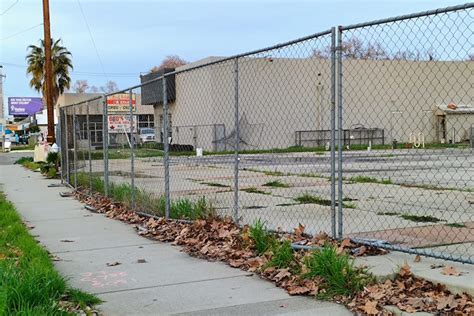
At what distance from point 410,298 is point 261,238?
221cm

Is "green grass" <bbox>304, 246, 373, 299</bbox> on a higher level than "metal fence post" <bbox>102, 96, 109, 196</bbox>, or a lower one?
lower

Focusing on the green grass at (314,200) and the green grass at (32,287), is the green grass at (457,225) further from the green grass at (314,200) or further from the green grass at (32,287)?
the green grass at (32,287)

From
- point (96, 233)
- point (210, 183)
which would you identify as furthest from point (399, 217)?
point (210, 183)

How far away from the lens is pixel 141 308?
4738 mm

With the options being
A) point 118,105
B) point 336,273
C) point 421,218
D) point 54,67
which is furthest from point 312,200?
point 54,67

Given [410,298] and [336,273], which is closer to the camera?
[410,298]

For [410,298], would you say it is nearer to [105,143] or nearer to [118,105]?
[105,143]

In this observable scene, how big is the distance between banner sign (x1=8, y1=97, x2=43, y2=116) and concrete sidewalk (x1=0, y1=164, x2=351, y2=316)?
113 metres

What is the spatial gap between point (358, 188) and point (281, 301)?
865 cm

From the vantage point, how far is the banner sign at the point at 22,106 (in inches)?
4483

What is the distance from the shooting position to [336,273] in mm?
4895

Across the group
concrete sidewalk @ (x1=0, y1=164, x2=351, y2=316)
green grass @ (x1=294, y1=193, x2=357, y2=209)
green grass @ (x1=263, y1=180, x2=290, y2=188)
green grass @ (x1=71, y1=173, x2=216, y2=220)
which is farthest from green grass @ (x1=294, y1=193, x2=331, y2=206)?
concrete sidewalk @ (x1=0, y1=164, x2=351, y2=316)

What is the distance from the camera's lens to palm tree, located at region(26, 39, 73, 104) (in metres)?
55.9

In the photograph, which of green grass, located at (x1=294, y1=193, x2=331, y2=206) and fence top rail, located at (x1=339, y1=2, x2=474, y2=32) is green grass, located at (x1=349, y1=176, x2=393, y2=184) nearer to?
green grass, located at (x1=294, y1=193, x2=331, y2=206)
